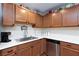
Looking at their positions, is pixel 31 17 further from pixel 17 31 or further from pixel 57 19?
pixel 57 19

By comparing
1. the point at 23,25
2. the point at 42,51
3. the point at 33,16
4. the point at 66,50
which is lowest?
the point at 42,51

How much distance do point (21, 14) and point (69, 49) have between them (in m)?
1.45

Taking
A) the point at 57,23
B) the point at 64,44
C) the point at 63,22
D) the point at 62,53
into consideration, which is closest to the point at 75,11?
the point at 63,22

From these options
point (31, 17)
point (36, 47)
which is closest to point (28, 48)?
point (36, 47)

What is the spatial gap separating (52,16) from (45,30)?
2.82ft

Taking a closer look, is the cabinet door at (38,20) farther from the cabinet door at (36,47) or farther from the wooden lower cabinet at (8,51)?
the wooden lower cabinet at (8,51)

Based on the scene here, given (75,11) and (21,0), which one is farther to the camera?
(75,11)

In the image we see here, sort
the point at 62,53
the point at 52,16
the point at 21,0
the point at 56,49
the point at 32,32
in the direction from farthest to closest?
1. the point at 32,32
2. the point at 52,16
3. the point at 56,49
4. the point at 62,53
5. the point at 21,0

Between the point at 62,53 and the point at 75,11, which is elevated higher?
the point at 75,11

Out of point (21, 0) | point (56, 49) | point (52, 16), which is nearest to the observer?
point (21, 0)

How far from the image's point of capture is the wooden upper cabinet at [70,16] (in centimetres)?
215

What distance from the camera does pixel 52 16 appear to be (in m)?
2.86

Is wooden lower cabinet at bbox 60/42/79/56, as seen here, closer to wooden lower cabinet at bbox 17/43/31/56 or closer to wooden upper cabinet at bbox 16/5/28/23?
wooden lower cabinet at bbox 17/43/31/56

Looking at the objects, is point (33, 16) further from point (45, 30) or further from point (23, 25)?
point (45, 30)
